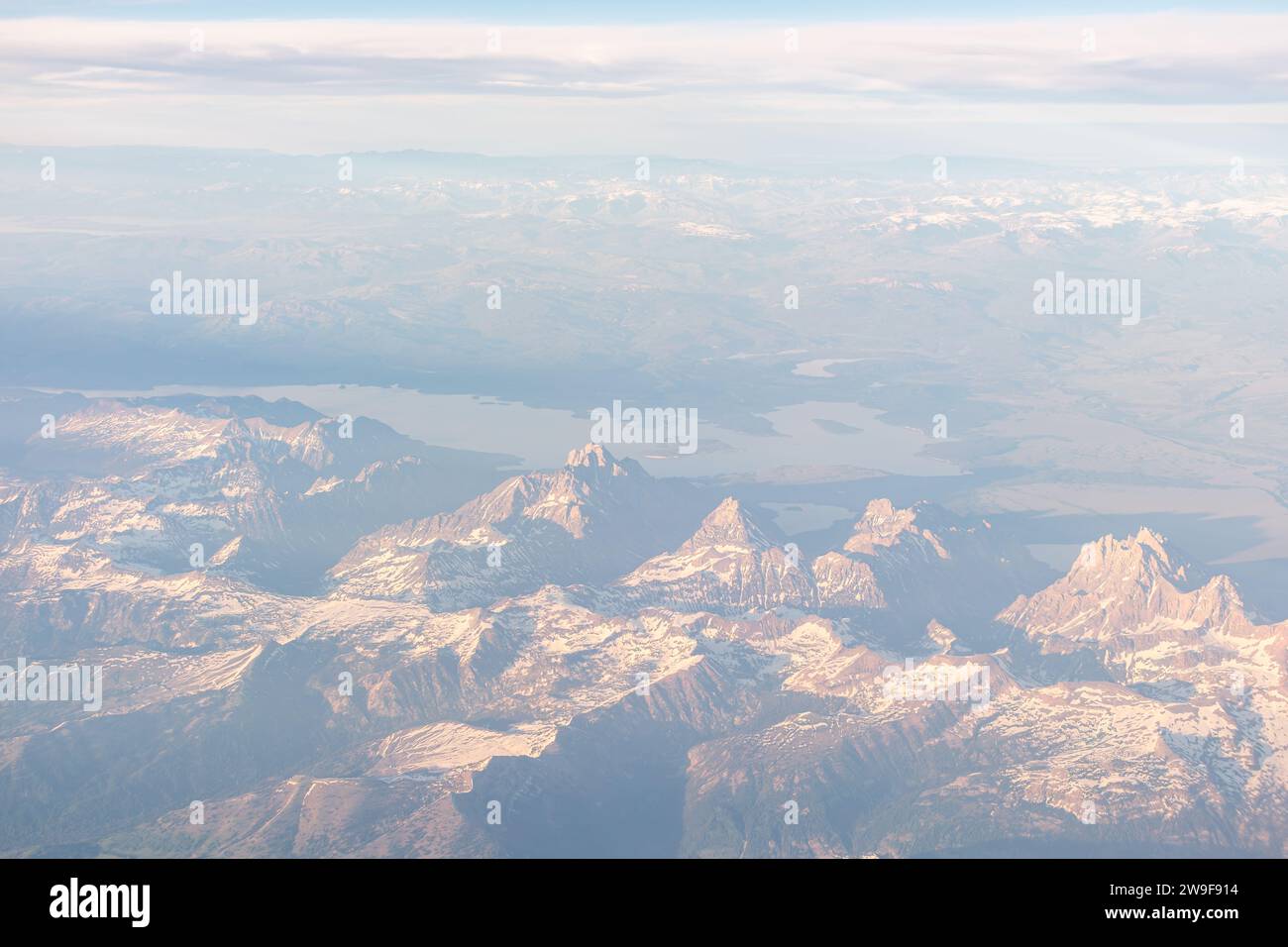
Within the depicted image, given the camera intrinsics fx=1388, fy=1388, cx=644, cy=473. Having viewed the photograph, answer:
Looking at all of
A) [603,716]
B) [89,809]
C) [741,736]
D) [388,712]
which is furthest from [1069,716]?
[89,809]

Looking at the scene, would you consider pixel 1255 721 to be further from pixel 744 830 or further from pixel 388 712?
pixel 388 712

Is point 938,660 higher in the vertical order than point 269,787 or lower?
higher
